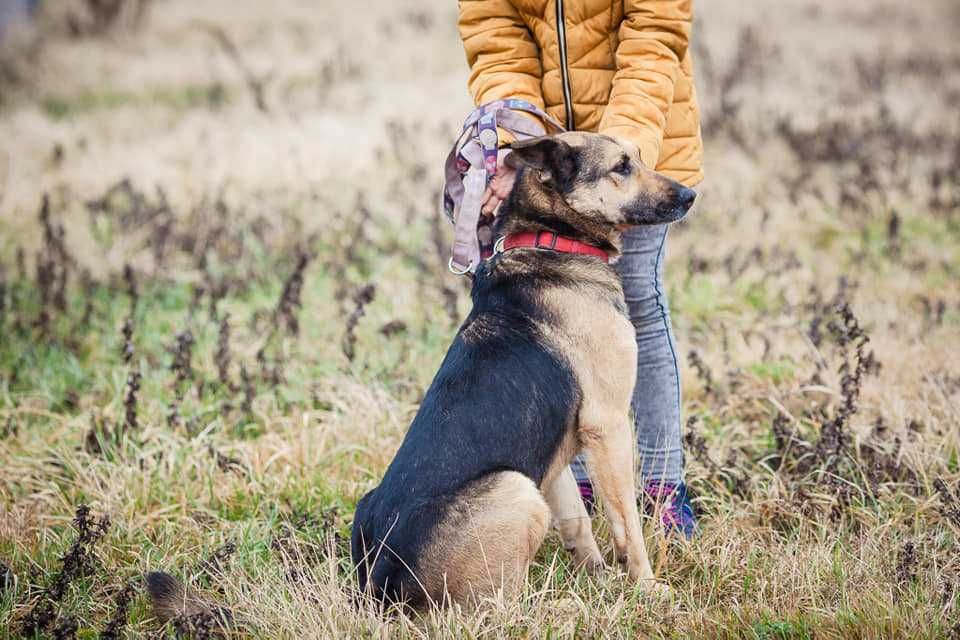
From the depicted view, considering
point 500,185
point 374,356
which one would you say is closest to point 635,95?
point 500,185

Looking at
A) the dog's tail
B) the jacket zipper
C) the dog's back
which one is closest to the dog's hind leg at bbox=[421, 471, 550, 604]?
the dog's back

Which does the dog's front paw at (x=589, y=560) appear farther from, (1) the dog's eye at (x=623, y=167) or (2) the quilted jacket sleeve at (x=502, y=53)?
(2) the quilted jacket sleeve at (x=502, y=53)

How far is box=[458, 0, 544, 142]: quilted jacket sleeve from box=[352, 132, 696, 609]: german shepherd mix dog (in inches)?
14.4

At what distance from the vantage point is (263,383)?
5.03 m

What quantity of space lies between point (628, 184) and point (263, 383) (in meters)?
2.65

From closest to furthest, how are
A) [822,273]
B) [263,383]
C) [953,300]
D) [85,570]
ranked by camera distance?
1. [85,570]
2. [263,383]
3. [953,300]
4. [822,273]

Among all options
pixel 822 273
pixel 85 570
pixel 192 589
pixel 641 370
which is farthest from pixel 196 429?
pixel 822 273

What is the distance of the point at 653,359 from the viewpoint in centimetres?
369

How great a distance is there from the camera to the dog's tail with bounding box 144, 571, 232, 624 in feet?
9.66

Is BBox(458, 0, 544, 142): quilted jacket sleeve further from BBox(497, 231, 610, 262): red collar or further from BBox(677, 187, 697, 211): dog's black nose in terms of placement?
BBox(677, 187, 697, 211): dog's black nose

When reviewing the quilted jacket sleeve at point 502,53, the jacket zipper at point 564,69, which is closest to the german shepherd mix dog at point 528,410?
the jacket zipper at point 564,69

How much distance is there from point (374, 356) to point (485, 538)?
273 centimetres

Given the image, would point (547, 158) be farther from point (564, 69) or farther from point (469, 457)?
point (469, 457)

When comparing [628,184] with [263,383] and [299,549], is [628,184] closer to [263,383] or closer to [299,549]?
[299,549]
